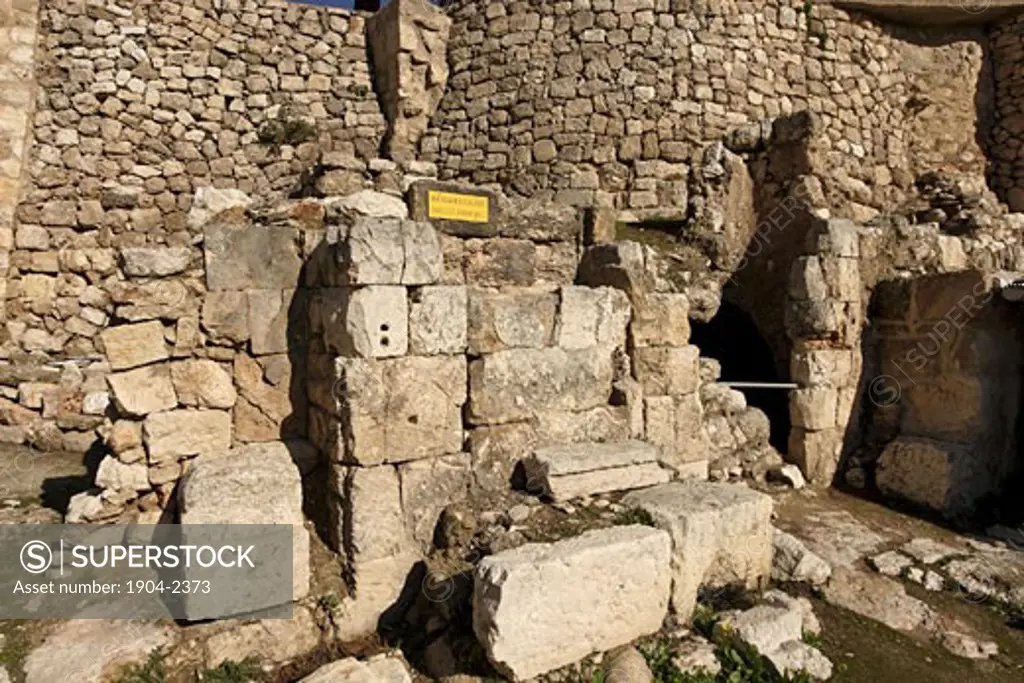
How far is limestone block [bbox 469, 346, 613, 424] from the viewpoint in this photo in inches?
160

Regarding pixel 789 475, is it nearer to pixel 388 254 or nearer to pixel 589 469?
pixel 589 469

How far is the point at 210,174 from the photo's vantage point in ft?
32.0

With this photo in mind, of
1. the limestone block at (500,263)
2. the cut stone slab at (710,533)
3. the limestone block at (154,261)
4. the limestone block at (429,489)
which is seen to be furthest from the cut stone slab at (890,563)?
the limestone block at (154,261)

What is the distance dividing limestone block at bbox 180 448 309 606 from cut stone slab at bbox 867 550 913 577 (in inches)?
164

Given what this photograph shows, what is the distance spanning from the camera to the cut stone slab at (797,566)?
160 inches

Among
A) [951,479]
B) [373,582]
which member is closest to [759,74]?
[951,479]

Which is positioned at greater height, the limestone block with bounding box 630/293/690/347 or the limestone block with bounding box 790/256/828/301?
the limestone block with bounding box 790/256/828/301

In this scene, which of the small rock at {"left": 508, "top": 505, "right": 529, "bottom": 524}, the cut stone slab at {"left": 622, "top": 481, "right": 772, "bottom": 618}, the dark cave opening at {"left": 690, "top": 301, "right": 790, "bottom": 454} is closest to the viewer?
the cut stone slab at {"left": 622, "top": 481, "right": 772, "bottom": 618}

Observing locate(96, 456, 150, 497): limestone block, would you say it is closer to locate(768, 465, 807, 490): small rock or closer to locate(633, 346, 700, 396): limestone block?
locate(633, 346, 700, 396): limestone block

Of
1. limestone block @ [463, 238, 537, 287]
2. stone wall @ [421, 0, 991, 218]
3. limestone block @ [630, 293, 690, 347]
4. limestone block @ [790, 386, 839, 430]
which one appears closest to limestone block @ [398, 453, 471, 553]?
limestone block @ [463, 238, 537, 287]

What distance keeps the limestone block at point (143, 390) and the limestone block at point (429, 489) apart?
152cm

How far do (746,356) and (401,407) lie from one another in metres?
6.44

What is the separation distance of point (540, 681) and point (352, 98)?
35.1 feet

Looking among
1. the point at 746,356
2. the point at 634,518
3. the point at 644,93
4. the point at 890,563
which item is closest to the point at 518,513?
the point at 634,518
